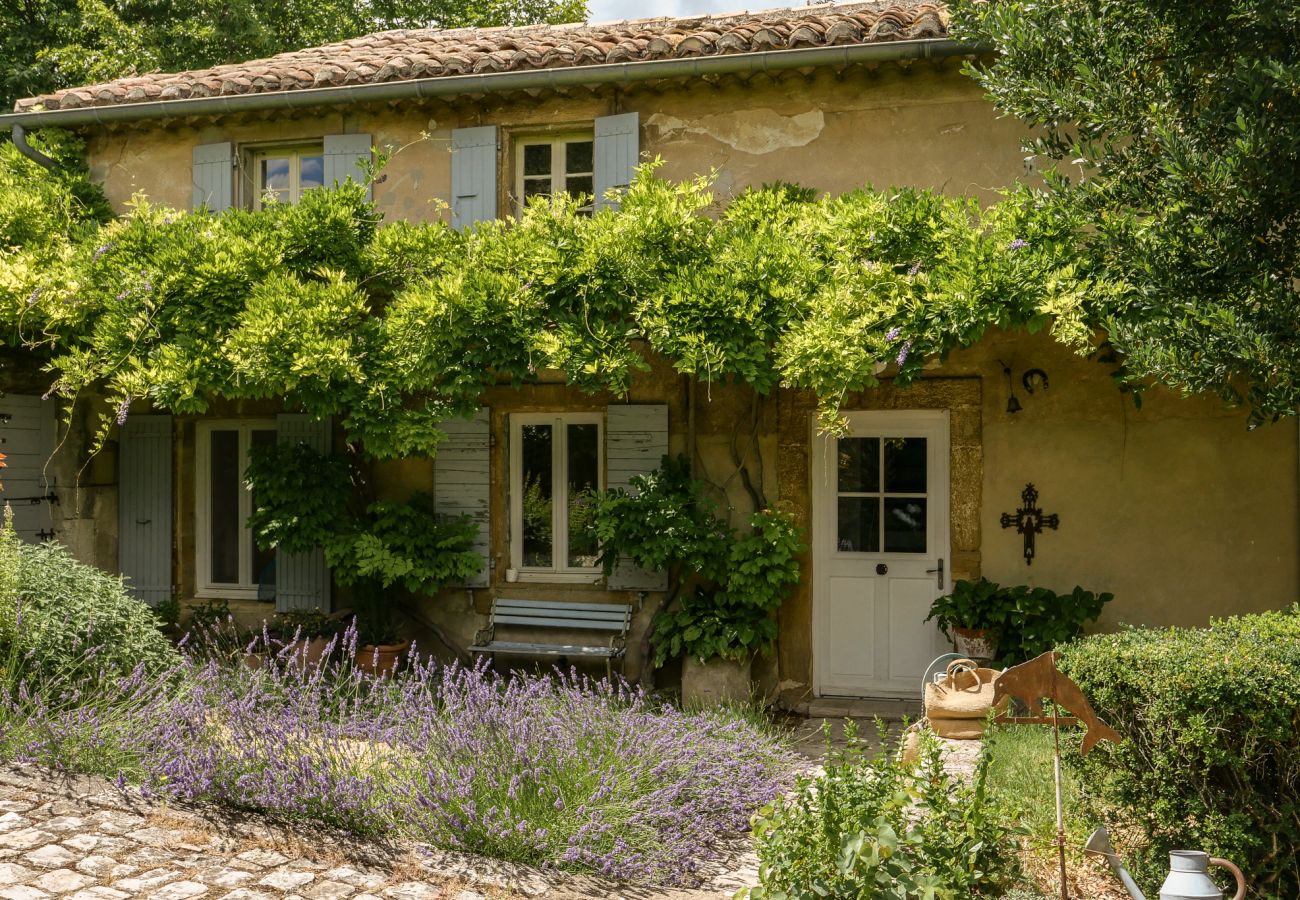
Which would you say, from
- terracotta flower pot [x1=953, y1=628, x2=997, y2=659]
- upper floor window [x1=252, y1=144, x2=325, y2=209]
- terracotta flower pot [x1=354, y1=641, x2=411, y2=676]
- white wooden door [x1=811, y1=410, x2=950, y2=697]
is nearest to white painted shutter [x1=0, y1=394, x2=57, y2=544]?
upper floor window [x1=252, y1=144, x2=325, y2=209]

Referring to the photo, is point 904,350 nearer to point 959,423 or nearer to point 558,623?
point 959,423

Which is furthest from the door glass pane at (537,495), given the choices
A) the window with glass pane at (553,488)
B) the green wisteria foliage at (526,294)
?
the green wisteria foliage at (526,294)

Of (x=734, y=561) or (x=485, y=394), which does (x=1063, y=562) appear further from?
(x=485, y=394)

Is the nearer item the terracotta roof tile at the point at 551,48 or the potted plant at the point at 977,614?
the potted plant at the point at 977,614

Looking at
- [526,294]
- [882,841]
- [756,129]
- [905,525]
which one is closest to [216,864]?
[882,841]

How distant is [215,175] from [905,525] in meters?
6.44

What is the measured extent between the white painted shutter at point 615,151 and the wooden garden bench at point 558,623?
3.16 m

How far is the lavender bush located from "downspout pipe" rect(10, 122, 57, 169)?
544cm

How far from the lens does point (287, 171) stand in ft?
32.1

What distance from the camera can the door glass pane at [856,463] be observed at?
8711mm

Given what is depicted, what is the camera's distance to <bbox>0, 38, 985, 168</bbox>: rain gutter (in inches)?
312

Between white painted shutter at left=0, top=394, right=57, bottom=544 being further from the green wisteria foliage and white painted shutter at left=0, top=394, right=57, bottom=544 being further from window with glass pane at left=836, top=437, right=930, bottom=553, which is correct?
window with glass pane at left=836, top=437, right=930, bottom=553

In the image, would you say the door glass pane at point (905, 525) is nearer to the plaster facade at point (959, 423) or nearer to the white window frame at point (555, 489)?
the plaster facade at point (959, 423)

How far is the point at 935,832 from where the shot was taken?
13.1ft
